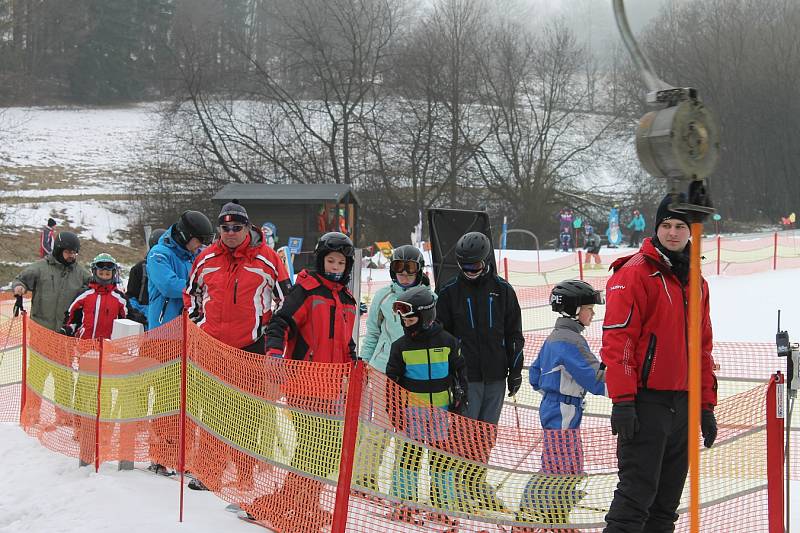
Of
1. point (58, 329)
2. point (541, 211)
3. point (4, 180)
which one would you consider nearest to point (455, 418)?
point (58, 329)

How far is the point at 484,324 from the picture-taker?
568cm

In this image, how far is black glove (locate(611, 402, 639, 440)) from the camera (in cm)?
381

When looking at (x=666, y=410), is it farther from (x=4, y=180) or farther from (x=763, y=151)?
(x=763, y=151)

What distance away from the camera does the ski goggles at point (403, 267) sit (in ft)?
20.3

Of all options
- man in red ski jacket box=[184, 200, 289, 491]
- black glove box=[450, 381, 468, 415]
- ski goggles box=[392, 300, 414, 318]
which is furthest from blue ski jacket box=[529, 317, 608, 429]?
man in red ski jacket box=[184, 200, 289, 491]

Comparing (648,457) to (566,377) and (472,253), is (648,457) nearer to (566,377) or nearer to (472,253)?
(566,377)

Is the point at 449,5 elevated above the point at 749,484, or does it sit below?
above

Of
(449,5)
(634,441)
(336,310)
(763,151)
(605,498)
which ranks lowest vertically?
(605,498)

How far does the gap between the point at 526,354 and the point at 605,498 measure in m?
4.33

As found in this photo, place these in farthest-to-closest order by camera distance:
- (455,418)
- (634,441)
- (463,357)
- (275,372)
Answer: (463,357) → (275,372) → (455,418) → (634,441)

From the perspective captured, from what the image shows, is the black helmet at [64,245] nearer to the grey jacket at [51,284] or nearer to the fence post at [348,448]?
Result: the grey jacket at [51,284]

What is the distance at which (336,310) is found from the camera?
5.57m

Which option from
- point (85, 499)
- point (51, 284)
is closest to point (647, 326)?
point (85, 499)

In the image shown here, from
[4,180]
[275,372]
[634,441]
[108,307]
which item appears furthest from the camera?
[4,180]
